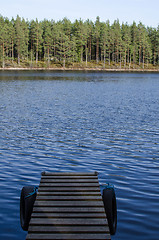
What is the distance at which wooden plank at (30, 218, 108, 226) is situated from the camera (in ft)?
25.2

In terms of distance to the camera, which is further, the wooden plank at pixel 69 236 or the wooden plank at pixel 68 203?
the wooden plank at pixel 68 203

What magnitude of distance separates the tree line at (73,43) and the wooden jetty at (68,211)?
133m

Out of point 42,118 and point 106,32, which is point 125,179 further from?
point 106,32

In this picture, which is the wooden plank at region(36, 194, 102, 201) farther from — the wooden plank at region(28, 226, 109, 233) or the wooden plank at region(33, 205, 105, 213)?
the wooden plank at region(28, 226, 109, 233)

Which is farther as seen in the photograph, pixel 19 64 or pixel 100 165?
pixel 19 64

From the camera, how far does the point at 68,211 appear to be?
8367 mm

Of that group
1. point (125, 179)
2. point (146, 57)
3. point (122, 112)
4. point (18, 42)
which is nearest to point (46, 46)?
point (18, 42)

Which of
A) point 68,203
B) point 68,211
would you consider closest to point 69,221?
point 68,211

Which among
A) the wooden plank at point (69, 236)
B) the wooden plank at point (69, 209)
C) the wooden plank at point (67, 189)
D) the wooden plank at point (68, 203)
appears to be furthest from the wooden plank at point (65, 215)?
the wooden plank at point (67, 189)

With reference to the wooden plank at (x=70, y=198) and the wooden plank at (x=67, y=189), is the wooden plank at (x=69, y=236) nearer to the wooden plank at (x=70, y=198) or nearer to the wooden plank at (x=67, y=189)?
the wooden plank at (x=70, y=198)

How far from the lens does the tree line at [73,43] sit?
483ft

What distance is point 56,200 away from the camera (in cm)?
909

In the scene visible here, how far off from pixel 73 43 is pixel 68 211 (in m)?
155

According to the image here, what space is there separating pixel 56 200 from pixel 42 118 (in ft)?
66.6
